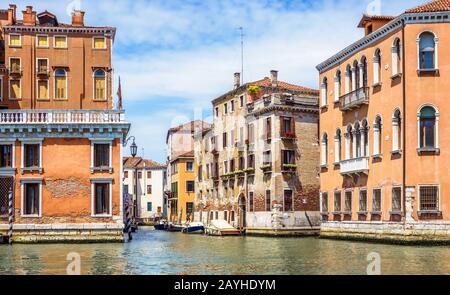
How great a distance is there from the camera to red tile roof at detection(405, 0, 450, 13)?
3041 cm

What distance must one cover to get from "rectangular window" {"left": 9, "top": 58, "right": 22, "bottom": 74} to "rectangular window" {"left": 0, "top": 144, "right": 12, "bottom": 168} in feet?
15.0

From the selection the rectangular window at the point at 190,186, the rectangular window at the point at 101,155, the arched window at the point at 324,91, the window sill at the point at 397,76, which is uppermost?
the arched window at the point at 324,91

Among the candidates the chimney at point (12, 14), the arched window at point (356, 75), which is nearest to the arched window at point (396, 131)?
the arched window at point (356, 75)

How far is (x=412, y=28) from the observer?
100ft

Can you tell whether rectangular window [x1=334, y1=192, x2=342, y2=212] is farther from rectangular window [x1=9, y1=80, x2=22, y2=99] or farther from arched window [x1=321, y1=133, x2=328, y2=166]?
rectangular window [x1=9, y1=80, x2=22, y2=99]

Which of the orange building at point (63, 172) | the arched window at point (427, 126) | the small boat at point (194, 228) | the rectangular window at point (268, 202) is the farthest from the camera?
the small boat at point (194, 228)

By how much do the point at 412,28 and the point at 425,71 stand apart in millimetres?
1755

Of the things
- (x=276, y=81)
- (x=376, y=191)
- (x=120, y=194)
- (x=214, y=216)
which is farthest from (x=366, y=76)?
(x=214, y=216)

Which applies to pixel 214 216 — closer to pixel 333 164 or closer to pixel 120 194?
pixel 333 164

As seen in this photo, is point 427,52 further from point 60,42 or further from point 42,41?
point 42,41

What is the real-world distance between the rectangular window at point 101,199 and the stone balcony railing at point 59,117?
2.67 m

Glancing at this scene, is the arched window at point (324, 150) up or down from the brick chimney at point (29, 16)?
down

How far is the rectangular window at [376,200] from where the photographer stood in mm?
33156

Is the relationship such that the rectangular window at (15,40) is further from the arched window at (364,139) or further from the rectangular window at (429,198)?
the rectangular window at (429,198)
